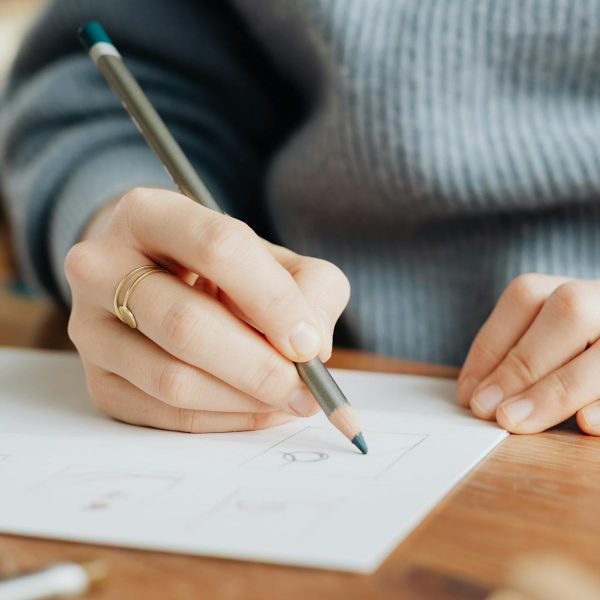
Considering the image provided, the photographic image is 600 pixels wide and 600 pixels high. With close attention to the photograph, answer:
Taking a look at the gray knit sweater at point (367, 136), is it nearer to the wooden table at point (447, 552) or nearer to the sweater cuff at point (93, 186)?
the sweater cuff at point (93, 186)

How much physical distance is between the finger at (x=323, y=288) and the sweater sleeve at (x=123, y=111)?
32cm

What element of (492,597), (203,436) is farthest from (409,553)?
(203,436)

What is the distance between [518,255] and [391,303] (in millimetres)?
117

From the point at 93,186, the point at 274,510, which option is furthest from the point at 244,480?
the point at 93,186

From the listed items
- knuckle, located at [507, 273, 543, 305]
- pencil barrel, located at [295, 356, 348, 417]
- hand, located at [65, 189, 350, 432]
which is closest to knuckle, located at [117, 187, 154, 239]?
hand, located at [65, 189, 350, 432]

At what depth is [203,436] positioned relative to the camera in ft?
1.33

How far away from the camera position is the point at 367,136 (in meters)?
0.64

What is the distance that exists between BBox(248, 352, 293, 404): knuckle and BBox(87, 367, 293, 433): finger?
1.0 inches

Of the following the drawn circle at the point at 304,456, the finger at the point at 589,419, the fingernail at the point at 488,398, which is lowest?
the finger at the point at 589,419

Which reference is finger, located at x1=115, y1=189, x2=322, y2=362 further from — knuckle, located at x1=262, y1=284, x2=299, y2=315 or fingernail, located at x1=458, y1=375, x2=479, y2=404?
fingernail, located at x1=458, y1=375, x2=479, y2=404

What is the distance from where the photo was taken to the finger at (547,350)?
43 centimetres

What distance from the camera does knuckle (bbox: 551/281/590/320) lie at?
0.43 meters

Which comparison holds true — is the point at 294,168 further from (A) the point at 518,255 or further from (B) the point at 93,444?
(B) the point at 93,444

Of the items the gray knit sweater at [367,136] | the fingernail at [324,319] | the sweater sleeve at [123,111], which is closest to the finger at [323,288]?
the fingernail at [324,319]
